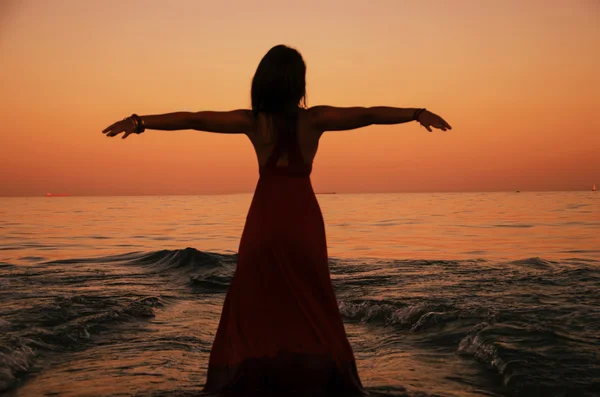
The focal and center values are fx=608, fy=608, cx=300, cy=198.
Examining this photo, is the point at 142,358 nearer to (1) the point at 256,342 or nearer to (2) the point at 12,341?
(2) the point at 12,341

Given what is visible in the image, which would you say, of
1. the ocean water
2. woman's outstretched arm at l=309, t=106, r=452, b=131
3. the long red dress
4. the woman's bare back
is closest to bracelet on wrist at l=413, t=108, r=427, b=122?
woman's outstretched arm at l=309, t=106, r=452, b=131

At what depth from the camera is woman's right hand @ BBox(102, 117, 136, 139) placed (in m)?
4.16

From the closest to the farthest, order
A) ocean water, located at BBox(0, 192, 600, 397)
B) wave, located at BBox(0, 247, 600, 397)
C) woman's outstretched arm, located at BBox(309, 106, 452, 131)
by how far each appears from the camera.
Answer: woman's outstretched arm, located at BBox(309, 106, 452, 131), ocean water, located at BBox(0, 192, 600, 397), wave, located at BBox(0, 247, 600, 397)

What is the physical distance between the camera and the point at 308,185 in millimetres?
4383

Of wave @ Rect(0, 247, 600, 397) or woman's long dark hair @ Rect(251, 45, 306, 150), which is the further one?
wave @ Rect(0, 247, 600, 397)

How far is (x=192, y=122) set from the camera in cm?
412

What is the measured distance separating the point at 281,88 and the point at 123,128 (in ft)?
3.68

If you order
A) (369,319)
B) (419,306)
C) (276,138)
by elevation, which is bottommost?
(369,319)

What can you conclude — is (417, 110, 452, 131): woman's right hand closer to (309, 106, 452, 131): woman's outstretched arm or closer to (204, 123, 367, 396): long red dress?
(309, 106, 452, 131): woman's outstretched arm

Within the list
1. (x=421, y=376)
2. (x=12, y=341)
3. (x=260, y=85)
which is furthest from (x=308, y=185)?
(x=12, y=341)

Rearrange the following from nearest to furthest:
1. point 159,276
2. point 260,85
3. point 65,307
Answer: point 260,85 < point 65,307 < point 159,276

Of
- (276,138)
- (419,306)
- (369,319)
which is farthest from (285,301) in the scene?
(419,306)

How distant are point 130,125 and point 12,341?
4.14 metres

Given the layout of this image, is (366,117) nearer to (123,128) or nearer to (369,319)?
(123,128)
